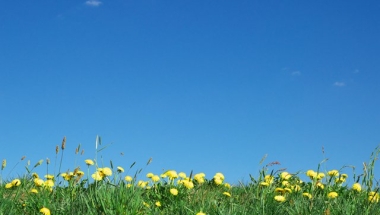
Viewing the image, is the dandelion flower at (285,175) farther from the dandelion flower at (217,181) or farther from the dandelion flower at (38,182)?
the dandelion flower at (38,182)

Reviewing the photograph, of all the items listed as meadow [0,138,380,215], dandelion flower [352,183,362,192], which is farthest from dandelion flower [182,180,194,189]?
dandelion flower [352,183,362,192]

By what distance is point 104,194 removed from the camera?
5.39 m

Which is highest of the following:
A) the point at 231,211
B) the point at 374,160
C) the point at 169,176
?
the point at 169,176

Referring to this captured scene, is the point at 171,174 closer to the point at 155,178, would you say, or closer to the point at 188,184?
the point at 155,178

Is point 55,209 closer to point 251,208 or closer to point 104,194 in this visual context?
point 104,194

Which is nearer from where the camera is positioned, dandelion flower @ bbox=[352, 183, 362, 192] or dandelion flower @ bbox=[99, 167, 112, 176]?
dandelion flower @ bbox=[99, 167, 112, 176]

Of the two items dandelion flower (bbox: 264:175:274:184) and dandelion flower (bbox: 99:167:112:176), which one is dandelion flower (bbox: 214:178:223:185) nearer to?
dandelion flower (bbox: 264:175:274:184)

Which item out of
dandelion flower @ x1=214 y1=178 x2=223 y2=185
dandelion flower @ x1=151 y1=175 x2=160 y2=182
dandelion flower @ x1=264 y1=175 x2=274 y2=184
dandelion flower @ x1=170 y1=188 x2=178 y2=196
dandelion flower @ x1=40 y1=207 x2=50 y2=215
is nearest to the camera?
dandelion flower @ x1=40 y1=207 x2=50 y2=215

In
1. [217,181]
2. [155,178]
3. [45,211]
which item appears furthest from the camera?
[217,181]

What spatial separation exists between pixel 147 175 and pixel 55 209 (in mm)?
2215

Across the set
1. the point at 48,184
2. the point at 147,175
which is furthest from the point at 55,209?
the point at 147,175

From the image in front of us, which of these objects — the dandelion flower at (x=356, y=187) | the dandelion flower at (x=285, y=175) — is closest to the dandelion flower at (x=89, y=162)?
the dandelion flower at (x=285, y=175)

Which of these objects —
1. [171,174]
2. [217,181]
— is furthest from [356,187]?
[171,174]

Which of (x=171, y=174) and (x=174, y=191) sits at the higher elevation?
(x=171, y=174)
